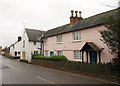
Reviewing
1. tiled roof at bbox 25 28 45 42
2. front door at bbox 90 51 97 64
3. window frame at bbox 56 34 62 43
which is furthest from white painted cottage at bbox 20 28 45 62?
front door at bbox 90 51 97 64

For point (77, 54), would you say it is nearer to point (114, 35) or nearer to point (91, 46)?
point (91, 46)

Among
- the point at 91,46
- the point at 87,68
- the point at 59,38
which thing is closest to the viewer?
the point at 87,68

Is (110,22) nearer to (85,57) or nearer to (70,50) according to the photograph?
Result: (85,57)

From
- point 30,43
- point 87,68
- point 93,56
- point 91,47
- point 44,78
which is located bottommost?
point 44,78

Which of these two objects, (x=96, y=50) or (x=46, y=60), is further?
(x=46, y=60)

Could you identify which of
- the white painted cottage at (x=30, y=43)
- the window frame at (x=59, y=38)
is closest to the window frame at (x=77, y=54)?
the window frame at (x=59, y=38)

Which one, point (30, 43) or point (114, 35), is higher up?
point (30, 43)

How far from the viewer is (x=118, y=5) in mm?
15039

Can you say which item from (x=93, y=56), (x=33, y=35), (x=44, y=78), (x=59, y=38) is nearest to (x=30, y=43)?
(x=33, y=35)

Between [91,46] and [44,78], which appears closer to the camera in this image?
[44,78]

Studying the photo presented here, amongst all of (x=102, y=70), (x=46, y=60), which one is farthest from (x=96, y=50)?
(x=46, y=60)

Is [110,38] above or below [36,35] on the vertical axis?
below

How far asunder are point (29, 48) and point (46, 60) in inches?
741

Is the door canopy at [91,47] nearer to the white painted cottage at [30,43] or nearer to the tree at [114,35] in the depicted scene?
the tree at [114,35]
